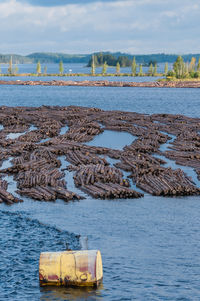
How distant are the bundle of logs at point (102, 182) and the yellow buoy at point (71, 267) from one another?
14.4 metres

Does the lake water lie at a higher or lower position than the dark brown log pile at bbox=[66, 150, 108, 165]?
lower

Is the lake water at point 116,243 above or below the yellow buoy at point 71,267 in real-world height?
below

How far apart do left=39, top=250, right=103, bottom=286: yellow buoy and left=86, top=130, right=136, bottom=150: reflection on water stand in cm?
3622

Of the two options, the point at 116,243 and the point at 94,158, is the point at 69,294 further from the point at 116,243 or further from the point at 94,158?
the point at 94,158

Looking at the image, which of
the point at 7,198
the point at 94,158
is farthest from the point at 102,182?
the point at 94,158

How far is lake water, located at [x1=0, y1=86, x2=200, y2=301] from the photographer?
20.3 meters

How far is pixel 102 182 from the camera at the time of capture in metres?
37.0

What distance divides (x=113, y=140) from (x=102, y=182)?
2526 centimetres

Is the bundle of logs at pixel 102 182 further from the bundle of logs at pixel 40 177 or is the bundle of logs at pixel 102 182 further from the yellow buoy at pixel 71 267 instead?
the yellow buoy at pixel 71 267

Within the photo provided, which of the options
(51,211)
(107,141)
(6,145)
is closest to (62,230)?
(51,211)

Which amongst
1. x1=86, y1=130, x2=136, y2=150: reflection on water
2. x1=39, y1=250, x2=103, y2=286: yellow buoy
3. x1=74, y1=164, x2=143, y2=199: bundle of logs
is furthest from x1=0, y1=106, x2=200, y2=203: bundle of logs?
x1=39, y1=250, x2=103, y2=286: yellow buoy

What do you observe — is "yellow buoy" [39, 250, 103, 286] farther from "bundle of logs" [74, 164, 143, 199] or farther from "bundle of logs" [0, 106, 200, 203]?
"bundle of logs" [74, 164, 143, 199]

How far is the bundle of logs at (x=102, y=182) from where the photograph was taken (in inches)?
1342

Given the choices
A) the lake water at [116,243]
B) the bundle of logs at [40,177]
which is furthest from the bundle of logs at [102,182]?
the bundle of logs at [40,177]
